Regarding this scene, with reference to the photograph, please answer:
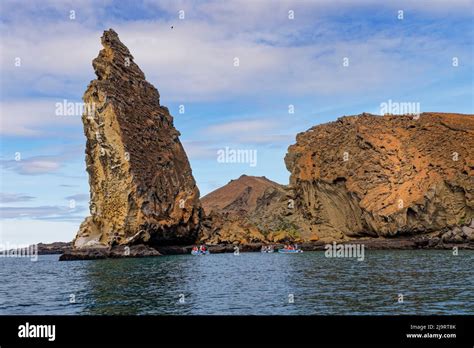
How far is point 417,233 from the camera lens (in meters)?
107

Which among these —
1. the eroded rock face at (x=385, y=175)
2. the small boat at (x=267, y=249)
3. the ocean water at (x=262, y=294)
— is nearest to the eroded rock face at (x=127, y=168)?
the small boat at (x=267, y=249)

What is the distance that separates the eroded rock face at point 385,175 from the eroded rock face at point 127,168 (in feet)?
105

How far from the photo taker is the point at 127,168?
103000 mm

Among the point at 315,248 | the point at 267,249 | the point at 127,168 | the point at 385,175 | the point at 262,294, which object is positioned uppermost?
the point at 127,168

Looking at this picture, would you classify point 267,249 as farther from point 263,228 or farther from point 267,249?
point 263,228

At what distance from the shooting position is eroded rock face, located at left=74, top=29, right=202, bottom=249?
102250 millimetres

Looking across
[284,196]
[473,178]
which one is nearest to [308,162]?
[284,196]

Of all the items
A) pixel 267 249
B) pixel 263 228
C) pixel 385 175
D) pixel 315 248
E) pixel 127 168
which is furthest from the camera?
pixel 263 228

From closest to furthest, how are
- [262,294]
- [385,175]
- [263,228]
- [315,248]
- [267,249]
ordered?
[262,294]
[315,248]
[385,175]
[267,249]
[263,228]

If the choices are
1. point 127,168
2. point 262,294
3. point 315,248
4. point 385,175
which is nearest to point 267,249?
point 315,248

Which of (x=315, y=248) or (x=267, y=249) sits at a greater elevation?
(x=315, y=248)

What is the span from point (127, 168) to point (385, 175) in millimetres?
56838

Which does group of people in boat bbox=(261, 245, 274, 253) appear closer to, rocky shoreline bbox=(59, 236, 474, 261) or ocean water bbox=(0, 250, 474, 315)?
rocky shoreline bbox=(59, 236, 474, 261)
